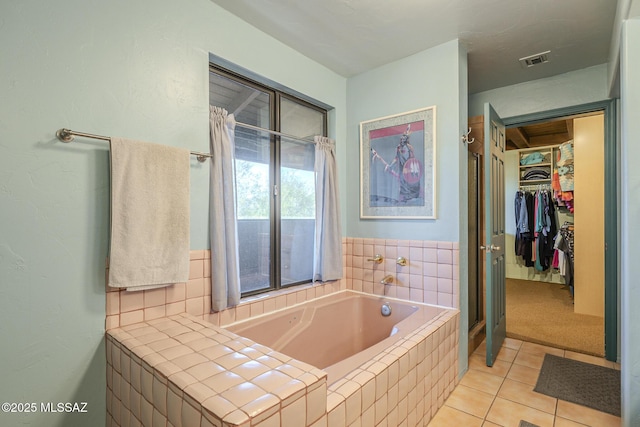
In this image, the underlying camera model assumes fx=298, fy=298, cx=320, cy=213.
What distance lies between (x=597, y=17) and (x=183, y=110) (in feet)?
8.59

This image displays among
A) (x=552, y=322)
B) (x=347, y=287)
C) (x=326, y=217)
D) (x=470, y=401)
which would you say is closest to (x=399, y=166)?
(x=326, y=217)

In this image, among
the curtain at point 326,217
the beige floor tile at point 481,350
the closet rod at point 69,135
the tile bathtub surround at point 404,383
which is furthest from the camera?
the beige floor tile at point 481,350

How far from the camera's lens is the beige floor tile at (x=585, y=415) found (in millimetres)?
1732

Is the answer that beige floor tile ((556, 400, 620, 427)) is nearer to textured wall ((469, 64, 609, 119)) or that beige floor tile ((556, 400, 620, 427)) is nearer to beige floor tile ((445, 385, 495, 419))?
beige floor tile ((445, 385, 495, 419))

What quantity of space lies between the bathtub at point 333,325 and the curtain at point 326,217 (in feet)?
0.84

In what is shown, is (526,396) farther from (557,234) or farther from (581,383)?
(557,234)

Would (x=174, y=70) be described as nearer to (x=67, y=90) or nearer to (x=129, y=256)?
(x=67, y=90)

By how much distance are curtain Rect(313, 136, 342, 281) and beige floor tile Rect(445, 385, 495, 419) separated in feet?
3.84

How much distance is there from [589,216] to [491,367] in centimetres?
244

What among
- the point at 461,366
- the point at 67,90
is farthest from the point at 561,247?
the point at 67,90

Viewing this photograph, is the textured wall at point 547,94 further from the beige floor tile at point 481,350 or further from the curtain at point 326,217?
the beige floor tile at point 481,350

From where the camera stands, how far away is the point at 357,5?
5.88 ft

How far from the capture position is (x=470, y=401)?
194 centimetres

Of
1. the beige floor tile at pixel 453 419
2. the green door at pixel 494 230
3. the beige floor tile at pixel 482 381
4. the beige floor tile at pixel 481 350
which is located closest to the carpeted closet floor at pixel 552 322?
the beige floor tile at pixel 481 350
